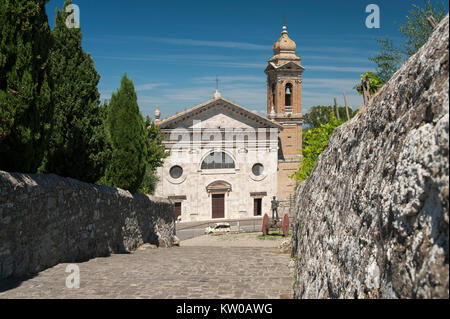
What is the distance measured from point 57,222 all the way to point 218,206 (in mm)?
33244

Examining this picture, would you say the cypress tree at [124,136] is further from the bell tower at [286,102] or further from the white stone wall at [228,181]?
the bell tower at [286,102]

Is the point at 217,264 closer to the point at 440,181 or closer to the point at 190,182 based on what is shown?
the point at 440,181

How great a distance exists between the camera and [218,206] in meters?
40.8

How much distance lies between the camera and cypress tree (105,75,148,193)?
13.3 metres

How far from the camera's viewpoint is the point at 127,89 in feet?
44.3

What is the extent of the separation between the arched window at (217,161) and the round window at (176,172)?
223cm

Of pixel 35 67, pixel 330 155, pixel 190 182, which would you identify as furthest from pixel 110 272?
pixel 190 182

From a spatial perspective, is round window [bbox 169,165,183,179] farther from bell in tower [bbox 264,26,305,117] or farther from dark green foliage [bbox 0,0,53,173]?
dark green foliage [bbox 0,0,53,173]

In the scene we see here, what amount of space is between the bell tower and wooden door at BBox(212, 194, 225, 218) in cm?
602

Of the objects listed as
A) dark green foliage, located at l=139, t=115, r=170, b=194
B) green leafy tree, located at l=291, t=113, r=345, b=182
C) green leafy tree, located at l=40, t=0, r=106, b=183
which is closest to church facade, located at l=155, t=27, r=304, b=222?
dark green foliage, located at l=139, t=115, r=170, b=194

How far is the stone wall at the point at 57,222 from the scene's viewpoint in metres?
6.21

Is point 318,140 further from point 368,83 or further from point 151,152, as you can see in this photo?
point 151,152
